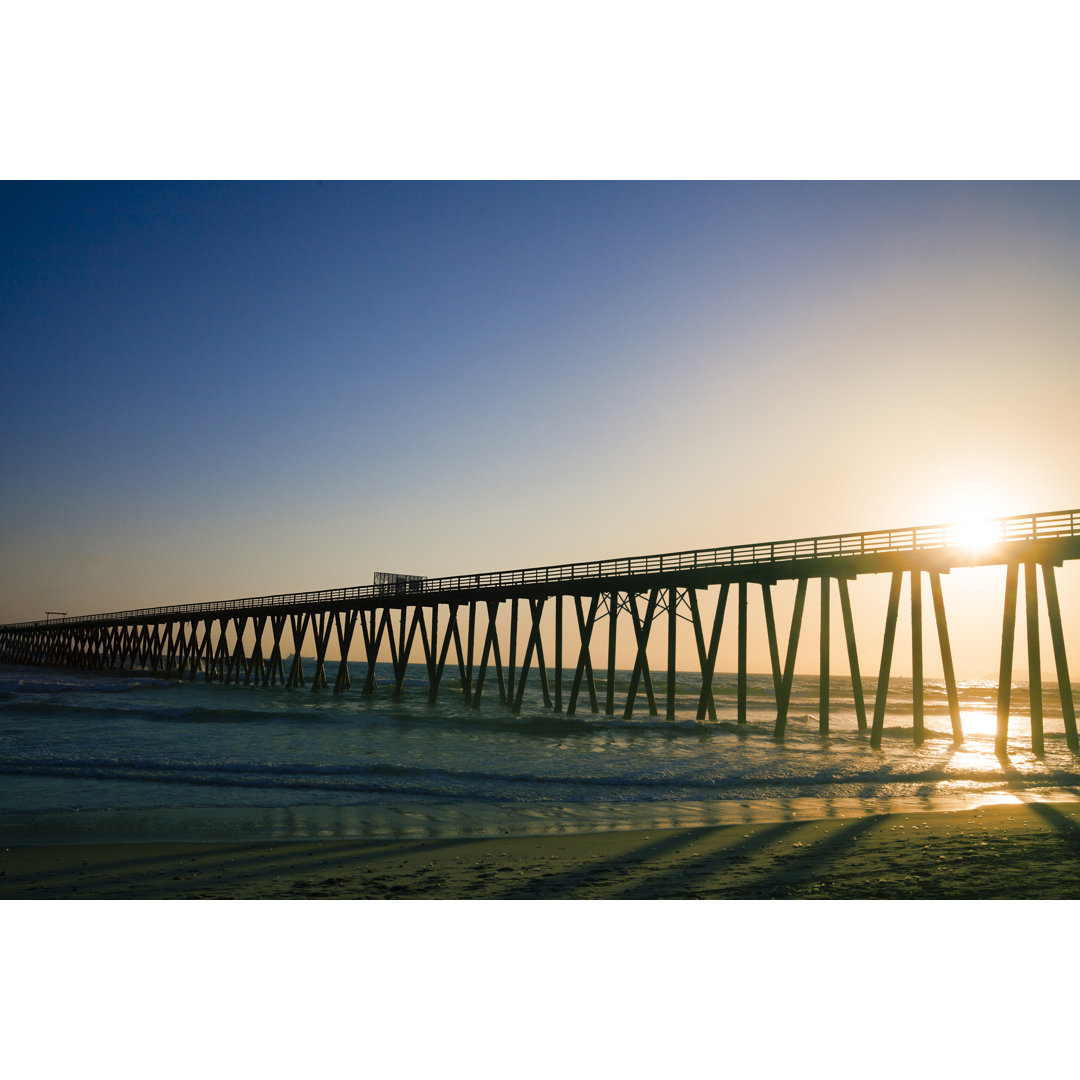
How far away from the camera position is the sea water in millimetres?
9312

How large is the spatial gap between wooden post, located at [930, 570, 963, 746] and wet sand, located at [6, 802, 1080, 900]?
7998mm

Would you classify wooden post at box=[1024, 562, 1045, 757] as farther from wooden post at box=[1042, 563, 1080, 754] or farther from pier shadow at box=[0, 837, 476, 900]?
pier shadow at box=[0, 837, 476, 900]

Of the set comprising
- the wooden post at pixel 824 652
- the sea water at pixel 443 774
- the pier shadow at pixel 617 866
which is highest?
the wooden post at pixel 824 652

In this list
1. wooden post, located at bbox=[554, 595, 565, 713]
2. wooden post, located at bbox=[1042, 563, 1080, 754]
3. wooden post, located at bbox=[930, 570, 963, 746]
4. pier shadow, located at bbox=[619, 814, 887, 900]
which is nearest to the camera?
pier shadow, located at bbox=[619, 814, 887, 900]

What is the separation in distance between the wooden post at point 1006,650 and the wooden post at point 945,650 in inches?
34.8

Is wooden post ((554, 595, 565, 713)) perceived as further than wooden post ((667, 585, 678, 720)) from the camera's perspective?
Yes

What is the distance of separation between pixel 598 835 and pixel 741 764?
7.36 m

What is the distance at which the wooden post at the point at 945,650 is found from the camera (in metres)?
16.2

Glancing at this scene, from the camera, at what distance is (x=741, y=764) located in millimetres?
14844

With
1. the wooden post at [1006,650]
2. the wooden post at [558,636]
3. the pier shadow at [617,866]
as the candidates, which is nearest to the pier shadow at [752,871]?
the pier shadow at [617,866]

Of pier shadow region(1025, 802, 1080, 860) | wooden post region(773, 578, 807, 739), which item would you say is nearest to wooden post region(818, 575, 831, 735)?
wooden post region(773, 578, 807, 739)

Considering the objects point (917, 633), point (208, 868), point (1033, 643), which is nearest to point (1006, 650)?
point (1033, 643)

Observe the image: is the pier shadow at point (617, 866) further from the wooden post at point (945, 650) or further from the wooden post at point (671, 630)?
the wooden post at point (671, 630)

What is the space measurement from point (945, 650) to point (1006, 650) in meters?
1.51
